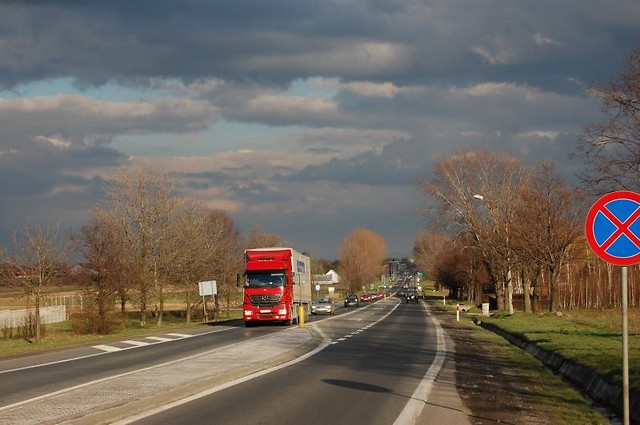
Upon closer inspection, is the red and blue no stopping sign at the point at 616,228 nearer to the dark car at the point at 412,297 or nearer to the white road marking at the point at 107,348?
the white road marking at the point at 107,348

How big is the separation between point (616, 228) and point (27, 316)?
36.9m

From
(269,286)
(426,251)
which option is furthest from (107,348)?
(426,251)

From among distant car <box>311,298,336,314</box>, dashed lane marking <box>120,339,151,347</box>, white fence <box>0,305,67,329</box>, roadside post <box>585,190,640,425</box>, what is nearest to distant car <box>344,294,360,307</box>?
distant car <box>311,298,336,314</box>

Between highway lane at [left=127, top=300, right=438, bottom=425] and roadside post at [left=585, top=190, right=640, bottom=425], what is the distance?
3.79m

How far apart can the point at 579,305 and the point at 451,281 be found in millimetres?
52144

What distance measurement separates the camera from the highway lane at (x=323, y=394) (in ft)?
37.3

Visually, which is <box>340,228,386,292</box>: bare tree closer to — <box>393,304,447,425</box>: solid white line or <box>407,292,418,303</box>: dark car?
<box>407,292,418,303</box>: dark car

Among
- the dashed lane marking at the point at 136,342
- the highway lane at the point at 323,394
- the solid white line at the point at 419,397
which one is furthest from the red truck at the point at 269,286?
the solid white line at the point at 419,397

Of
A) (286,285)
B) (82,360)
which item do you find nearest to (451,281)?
(286,285)

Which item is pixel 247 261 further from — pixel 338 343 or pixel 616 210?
pixel 616 210

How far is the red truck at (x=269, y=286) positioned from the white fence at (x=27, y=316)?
37.2 feet

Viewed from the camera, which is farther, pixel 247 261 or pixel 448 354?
pixel 247 261

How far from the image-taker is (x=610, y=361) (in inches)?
648

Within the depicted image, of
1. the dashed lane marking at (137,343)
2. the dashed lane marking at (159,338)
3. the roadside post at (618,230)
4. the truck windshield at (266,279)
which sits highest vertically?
the roadside post at (618,230)
